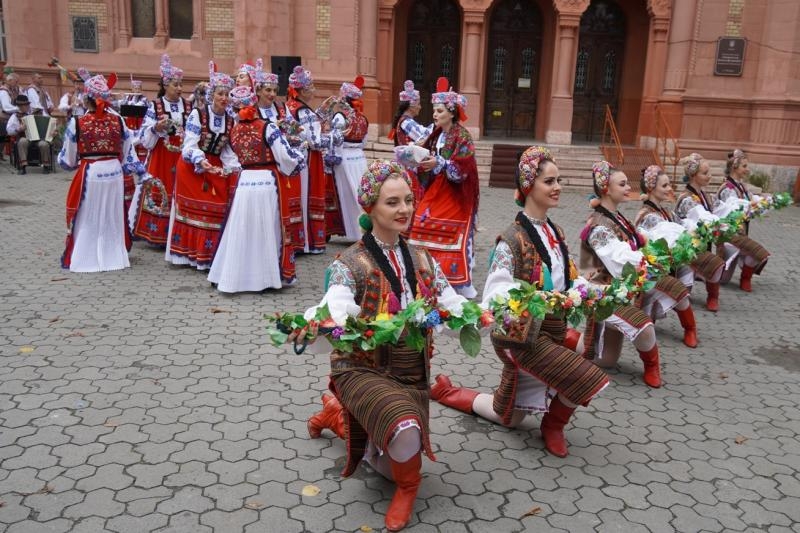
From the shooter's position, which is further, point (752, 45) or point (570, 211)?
point (752, 45)

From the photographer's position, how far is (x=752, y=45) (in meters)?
16.1

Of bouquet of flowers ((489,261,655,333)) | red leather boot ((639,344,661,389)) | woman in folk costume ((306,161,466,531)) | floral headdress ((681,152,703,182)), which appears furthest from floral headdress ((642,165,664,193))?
woman in folk costume ((306,161,466,531))

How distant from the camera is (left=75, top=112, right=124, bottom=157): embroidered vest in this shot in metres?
7.64

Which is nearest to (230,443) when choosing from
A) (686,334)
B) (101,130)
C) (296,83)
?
(686,334)

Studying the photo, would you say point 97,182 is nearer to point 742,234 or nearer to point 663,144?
point 742,234

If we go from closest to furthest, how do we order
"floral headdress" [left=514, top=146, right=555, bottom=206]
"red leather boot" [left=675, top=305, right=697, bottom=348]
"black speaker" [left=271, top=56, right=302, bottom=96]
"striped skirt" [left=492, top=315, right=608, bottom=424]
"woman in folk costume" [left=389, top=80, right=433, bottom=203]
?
"striped skirt" [left=492, top=315, right=608, bottom=424], "floral headdress" [left=514, top=146, right=555, bottom=206], "red leather boot" [left=675, top=305, right=697, bottom=348], "woman in folk costume" [left=389, top=80, right=433, bottom=203], "black speaker" [left=271, top=56, right=302, bottom=96]

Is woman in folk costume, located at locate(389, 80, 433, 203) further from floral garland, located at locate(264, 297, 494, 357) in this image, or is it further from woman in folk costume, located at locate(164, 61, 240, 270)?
floral garland, located at locate(264, 297, 494, 357)

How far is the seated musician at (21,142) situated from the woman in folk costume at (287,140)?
32.7 ft

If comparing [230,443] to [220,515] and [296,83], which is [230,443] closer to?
[220,515]

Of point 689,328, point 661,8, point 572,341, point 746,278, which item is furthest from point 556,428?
point 661,8

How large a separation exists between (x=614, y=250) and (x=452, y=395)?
4.92 feet

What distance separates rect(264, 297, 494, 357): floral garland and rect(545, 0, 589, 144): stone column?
48.5 feet

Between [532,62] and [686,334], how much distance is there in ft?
46.8

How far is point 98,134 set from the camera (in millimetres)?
7703
